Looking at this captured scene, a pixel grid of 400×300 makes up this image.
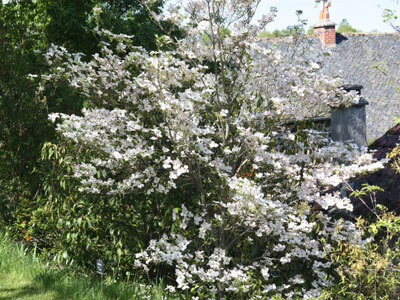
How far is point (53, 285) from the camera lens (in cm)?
431

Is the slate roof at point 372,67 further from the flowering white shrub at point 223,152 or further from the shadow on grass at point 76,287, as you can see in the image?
the shadow on grass at point 76,287

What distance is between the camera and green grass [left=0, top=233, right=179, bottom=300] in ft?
13.7

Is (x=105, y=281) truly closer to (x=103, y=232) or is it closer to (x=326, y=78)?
(x=103, y=232)

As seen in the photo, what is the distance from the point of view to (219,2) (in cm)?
401

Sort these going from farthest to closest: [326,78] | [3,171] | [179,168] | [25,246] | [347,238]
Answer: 1. [3,171]
2. [25,246]
3. [326,78]
4. [347,238]
5. [179,168]

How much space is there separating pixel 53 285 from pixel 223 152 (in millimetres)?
1965

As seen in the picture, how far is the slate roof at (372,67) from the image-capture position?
14695 mm

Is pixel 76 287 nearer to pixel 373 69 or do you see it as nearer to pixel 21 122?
pixel 21 122

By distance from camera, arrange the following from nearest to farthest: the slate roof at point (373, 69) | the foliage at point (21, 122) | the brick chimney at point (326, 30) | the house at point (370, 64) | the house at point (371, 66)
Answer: the foliage at point (21, 122), the house at point (371, 66), the slate roof at point (373, 69), the house at point (370, 64), the brick chimney at point (326, 30)


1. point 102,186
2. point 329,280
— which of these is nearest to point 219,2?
point 102,186

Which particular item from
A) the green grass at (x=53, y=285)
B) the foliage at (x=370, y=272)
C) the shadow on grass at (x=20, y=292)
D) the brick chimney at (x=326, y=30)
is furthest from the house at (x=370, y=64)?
the shadow on grass at (x=20, y=292)

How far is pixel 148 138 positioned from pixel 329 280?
213cm

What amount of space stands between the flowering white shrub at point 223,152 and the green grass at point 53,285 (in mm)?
290

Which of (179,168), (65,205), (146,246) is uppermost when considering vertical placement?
(179,168)
